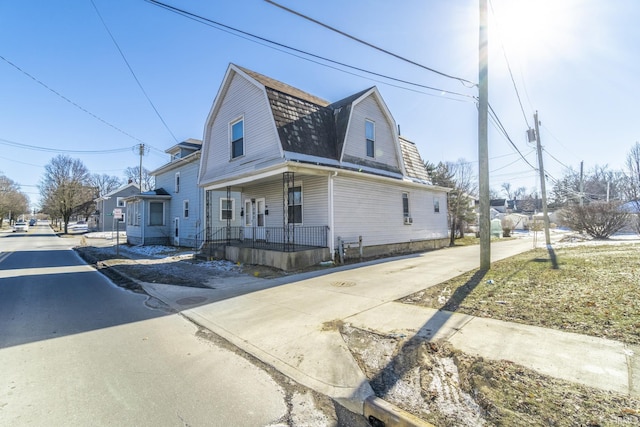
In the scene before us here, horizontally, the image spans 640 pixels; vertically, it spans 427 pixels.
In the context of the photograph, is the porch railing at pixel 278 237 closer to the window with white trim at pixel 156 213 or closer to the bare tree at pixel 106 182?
the window with white trim at pixel 156 213

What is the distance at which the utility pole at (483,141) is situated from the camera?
27.2 feet

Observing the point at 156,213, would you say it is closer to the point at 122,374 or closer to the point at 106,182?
the point at 122,374

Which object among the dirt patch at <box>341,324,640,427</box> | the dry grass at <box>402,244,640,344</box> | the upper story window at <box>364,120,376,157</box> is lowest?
the dirt patch at <box>341,324,640,427</box>

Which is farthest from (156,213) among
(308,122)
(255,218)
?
(308,122)

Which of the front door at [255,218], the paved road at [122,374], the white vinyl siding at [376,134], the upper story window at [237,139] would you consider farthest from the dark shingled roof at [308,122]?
the paved road at [122,374]

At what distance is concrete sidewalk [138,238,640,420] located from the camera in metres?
→ 3.02

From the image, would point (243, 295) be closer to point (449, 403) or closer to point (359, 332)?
point (359, 332)

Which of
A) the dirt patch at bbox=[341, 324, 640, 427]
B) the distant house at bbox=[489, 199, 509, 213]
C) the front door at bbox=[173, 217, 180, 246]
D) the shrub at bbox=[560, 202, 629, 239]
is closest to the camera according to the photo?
the dirt patch at bbox=[341, 324, 640, 427]

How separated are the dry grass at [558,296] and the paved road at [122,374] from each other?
381cm

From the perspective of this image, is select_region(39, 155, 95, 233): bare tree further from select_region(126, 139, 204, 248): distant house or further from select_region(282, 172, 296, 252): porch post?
select_region(282, 172, 296, 252): porch post

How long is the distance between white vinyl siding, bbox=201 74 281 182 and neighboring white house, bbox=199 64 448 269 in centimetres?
4

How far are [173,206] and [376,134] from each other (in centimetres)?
1571

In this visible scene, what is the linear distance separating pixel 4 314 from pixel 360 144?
12.5 metres

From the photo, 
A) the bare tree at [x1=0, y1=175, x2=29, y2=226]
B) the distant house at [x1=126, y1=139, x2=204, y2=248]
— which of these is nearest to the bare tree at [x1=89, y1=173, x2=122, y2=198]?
the bare tree at [x1=0, y1=175, x2=29, y2=226]
